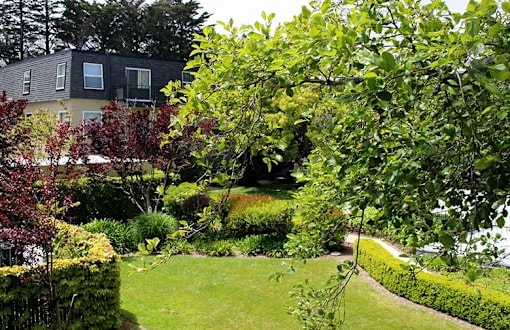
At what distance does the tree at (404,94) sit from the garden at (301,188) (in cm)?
1

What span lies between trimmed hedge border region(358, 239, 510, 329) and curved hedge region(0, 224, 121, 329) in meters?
4.44

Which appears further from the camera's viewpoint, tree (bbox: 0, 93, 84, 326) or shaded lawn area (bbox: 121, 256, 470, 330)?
shaded lawn area (bbox: 121, 256, 470, 330)

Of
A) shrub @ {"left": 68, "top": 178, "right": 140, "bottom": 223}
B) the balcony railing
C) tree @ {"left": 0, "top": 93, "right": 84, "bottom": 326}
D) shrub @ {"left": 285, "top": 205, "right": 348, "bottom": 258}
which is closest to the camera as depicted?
shrub @ {"left": 285, "top": 205, "right": 348, "bottom": 258}

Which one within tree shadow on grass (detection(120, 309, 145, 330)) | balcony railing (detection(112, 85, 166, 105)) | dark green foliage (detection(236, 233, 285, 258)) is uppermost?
balcony railing (detection(112, 85, 166, 105))

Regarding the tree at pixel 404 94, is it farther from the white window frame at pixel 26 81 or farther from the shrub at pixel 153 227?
the white window frame at pixel 26 81

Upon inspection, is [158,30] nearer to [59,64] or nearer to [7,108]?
[59,64]

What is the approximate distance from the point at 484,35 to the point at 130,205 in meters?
14.4

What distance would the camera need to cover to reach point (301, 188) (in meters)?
3.43

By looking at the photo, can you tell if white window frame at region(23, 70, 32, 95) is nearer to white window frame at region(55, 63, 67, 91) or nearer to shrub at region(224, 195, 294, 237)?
white window frame at region(55, 63, 67, 91)

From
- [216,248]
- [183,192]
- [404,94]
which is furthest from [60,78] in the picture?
[404,94]

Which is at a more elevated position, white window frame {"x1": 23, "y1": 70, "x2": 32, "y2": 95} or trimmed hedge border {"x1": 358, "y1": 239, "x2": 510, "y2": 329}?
white window frame {"x1": 23, "y1": 70, "x2": 32, "y2": 95}

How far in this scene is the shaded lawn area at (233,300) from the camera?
7465mm

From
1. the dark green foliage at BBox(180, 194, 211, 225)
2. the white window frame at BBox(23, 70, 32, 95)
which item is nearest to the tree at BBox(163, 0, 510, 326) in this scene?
the dark green foliage at BBox(180, 194, 211, 225)

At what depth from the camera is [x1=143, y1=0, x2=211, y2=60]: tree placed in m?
42.2
